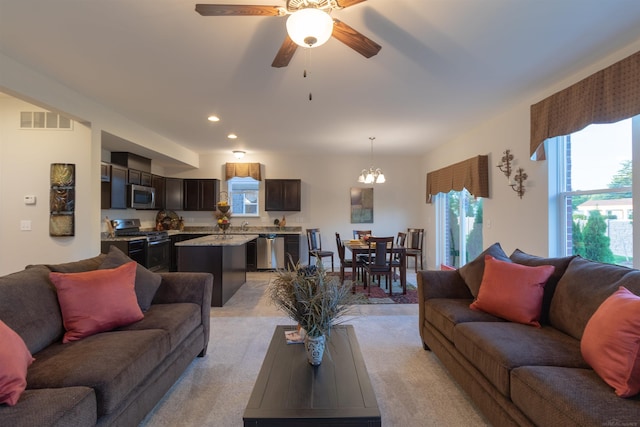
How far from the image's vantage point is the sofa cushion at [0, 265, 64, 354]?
165 centimetres

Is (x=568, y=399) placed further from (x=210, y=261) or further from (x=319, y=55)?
(x=210, y=261)

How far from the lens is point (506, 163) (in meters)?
3.94

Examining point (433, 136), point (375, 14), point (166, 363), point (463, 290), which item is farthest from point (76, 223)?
point (433, 136)

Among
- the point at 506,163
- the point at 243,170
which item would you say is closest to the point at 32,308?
the point at 506,163

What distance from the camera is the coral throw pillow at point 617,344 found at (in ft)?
4.17

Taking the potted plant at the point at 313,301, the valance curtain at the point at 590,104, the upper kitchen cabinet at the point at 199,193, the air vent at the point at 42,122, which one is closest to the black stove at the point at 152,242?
the upper kitchen cabinet at the point at 199,193

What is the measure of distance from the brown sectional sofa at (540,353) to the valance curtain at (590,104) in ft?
4.22

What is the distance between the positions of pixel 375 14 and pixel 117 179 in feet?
15.3

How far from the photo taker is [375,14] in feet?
6.86

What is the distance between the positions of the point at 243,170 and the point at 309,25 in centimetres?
565

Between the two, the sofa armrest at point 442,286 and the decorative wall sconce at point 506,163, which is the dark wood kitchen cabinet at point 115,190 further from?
the decorative wall sconce at point 506,163

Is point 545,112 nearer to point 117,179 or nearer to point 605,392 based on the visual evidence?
point 605,392

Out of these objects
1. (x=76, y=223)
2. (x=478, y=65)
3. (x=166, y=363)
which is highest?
(x=478, y=65)

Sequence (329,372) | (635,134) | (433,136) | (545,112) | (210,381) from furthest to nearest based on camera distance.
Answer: (433,136)
(545,112)
(635,134)
(210,381)
(329,372)
